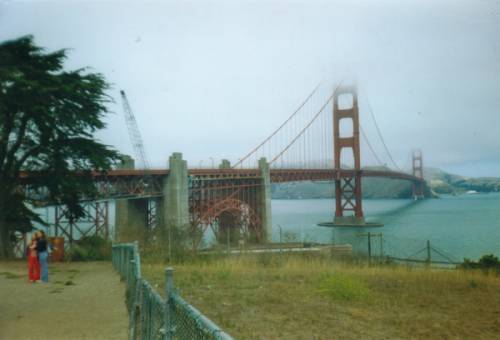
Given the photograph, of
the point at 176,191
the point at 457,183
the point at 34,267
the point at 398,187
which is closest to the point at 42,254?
the point at 34,267

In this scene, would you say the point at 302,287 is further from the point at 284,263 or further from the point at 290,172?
the point at 290,172

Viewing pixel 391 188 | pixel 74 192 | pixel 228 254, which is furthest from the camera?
pixel 391 188

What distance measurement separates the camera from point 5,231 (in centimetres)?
1864

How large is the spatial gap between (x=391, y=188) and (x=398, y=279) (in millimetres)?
95517

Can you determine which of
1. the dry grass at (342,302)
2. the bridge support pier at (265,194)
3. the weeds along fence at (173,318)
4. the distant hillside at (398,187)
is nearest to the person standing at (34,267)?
the dry grass at (342,302)

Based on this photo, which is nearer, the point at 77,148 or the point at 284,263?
the point at 284,263

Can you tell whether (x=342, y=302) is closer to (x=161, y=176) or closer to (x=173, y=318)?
(x=173, y=318)

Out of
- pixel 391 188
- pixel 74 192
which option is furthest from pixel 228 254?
pixel 391 188

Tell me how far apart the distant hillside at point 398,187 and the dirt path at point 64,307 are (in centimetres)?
8766

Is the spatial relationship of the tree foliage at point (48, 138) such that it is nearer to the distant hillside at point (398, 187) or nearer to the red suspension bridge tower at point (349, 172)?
the red suspension bridge tower at point (349, 172)

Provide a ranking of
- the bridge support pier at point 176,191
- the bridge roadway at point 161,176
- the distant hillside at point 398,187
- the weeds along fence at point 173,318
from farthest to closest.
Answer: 1. the distant hillside at point 398,187
2. the bridge support pier at point 176,191
3. the bridge roadway at point 161,176
4. the weeds along fence at point 173,318

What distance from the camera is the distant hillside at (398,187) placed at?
104250 millimetres

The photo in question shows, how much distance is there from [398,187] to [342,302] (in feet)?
310

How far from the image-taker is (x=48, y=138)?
1853 centimetres
